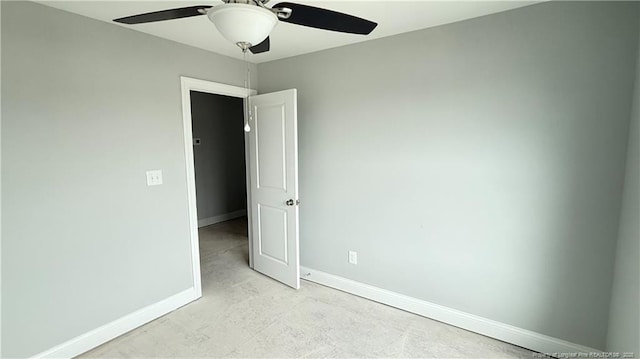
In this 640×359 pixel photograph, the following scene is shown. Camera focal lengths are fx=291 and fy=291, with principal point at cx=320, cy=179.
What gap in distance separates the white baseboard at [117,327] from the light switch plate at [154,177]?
102 centimetres

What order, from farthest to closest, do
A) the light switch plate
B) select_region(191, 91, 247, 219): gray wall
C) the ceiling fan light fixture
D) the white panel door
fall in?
select_region(191, 91, 247, 219): gray wall
the white panel door
the light switch plate
the ceiling fan light fixture

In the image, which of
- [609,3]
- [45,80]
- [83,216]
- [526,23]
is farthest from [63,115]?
[609,3]

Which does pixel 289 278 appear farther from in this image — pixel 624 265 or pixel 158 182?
pixel 624 265

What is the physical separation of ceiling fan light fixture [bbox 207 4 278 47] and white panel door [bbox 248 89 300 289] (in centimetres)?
150

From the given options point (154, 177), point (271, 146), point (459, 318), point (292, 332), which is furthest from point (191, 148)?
point (459, 318)

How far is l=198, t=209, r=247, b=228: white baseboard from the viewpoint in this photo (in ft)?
16.7

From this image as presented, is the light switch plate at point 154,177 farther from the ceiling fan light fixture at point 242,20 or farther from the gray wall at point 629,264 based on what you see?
the gray wall at point 629,264

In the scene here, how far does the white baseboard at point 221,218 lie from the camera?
5.08 metres

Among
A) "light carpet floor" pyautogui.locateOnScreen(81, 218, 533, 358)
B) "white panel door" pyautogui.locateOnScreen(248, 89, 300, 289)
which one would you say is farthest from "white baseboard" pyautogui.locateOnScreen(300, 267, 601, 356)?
"white panel door" pyautogui.locateOnScreen(248, 89, 300, 289)

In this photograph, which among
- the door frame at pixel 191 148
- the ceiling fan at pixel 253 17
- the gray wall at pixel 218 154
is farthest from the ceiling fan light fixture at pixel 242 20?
the gray wall at pixel 218 154

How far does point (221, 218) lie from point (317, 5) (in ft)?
14.5

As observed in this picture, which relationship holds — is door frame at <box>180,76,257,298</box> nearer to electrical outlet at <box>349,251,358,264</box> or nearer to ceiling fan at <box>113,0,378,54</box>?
ceiling fan at <box>113,0,378,54</box>

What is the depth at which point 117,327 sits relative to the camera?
2.21m

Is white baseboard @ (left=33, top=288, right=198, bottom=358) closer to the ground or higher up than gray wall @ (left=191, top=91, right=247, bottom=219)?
closer to the ground
